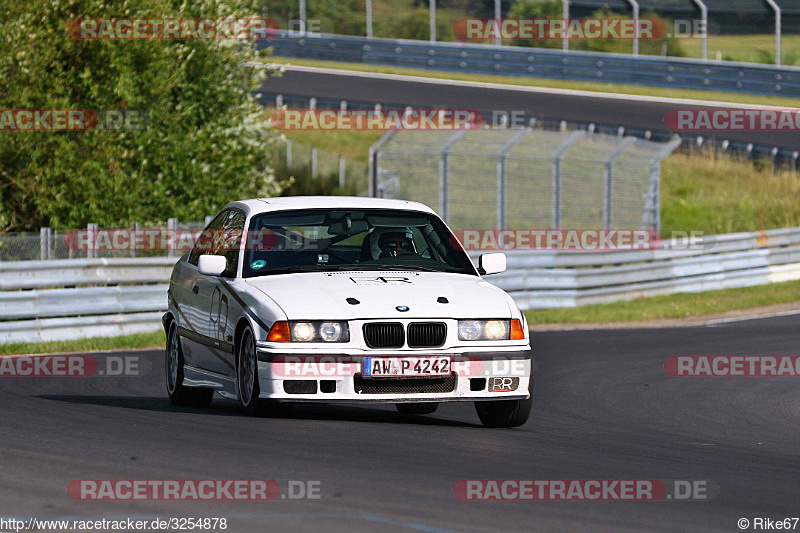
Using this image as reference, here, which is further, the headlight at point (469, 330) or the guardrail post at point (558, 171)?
the guardrail post at point (558, 171)

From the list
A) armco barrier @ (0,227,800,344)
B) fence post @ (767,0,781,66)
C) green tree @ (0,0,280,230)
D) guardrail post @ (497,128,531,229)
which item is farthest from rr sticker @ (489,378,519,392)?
fence post @ (767,0,781,66)

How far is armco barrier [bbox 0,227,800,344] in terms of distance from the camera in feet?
58.2

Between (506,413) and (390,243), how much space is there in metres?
1.53

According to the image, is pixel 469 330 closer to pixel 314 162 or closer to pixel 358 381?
pixel 358 381

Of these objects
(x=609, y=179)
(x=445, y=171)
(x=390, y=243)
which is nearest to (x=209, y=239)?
(x=390, y=243)

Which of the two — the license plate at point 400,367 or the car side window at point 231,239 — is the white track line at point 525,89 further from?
the license plate at point 400,367

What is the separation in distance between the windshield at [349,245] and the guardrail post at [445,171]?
48.7 ft

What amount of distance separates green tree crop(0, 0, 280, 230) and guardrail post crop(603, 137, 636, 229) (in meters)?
6.87

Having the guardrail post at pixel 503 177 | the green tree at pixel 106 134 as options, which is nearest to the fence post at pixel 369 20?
the green tree at pixel 106 134

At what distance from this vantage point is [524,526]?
6203 millimetres

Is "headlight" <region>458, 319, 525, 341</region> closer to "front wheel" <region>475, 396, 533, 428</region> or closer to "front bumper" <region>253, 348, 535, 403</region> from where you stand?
"front bumper" <region>253, 348, 535, 403</region>

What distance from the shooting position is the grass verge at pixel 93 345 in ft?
56.3

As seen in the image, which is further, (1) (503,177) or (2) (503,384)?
(1) (503,177)

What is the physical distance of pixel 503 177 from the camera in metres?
26.0
